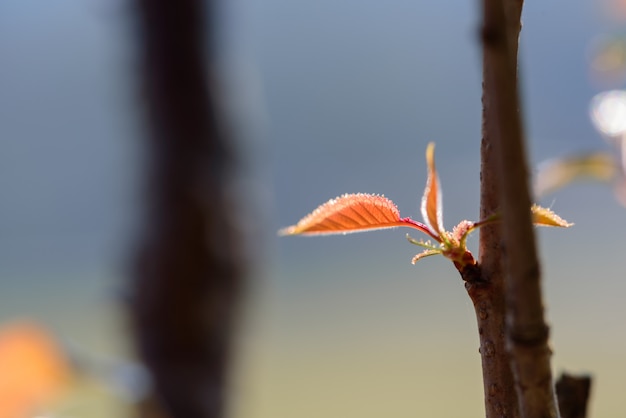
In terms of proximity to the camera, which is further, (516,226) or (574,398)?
(574,398)

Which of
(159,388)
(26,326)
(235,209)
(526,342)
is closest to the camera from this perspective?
(526,342)

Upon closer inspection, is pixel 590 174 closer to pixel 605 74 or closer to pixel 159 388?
pixel 605 74

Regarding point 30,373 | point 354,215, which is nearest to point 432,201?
point 354,215

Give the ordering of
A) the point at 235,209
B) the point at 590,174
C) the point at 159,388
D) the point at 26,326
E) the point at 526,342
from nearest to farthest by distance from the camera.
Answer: the point at 526,342 → the point at 26,326 → the point at 590,174 → the point at 159,388 → the point at 235,209

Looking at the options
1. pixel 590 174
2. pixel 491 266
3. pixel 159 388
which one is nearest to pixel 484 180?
pixel 491 266

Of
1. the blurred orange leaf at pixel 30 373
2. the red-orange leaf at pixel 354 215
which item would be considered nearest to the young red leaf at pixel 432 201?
the red-orange leaf at pixel 354 215

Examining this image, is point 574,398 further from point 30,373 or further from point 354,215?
point 30,373
